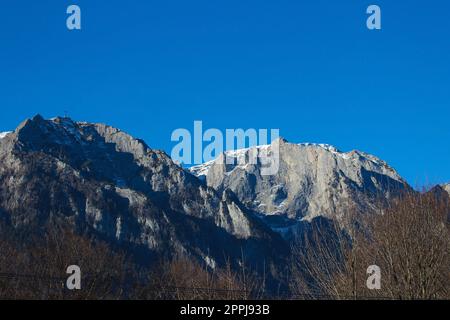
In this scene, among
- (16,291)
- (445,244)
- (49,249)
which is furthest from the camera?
(49,249)

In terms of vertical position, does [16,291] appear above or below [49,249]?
below

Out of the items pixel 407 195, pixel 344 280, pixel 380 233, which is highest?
pixel 407 195

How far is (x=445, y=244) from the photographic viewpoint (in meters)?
39.7
